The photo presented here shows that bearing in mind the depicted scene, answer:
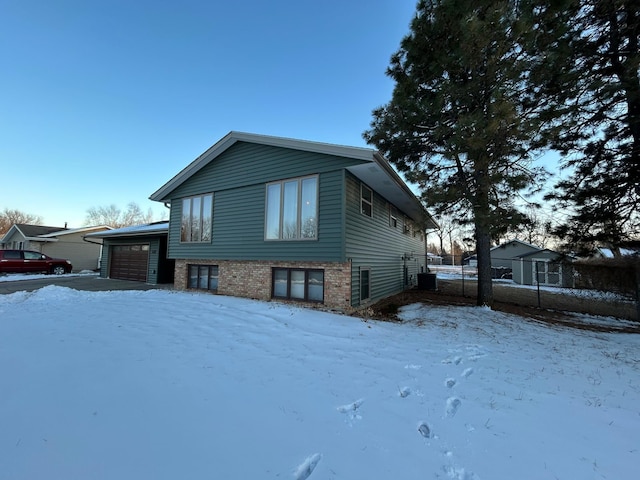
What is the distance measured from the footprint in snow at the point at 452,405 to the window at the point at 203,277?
910 centimetres

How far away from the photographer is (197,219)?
11.1m

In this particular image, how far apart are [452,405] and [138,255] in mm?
16812

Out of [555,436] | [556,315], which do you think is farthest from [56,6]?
[556,315]

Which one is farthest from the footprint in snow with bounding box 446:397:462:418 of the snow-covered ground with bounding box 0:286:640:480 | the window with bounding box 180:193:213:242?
the window with bounding box 180:193:213:242

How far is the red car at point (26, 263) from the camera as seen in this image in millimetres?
17234

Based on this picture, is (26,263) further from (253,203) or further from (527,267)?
(527,267)

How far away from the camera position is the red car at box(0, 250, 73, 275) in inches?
679

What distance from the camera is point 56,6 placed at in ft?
30.0

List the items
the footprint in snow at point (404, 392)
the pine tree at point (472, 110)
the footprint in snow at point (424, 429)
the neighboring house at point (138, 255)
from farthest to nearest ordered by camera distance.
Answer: the neighboring house at point (138, 255) < the pine tree at point (472, 110) < the footprint in snow at point (404, 392) < the footprint in snow at point (424, 429)

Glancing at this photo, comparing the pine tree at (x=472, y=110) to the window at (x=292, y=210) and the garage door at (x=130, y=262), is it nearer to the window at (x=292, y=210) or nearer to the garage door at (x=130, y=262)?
the window at (x=292, y=210)

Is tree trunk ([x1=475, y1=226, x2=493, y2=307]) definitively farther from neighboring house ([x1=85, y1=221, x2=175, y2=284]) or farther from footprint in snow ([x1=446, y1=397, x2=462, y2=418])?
neighboring house ([x1=85, y1=221, x2=175, y2=284])

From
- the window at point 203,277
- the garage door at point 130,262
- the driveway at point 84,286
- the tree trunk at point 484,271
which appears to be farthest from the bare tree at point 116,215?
the tree trunk at point 484,271

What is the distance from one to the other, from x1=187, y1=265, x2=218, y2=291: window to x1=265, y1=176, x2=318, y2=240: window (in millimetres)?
3223

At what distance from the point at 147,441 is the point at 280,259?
255 inches
